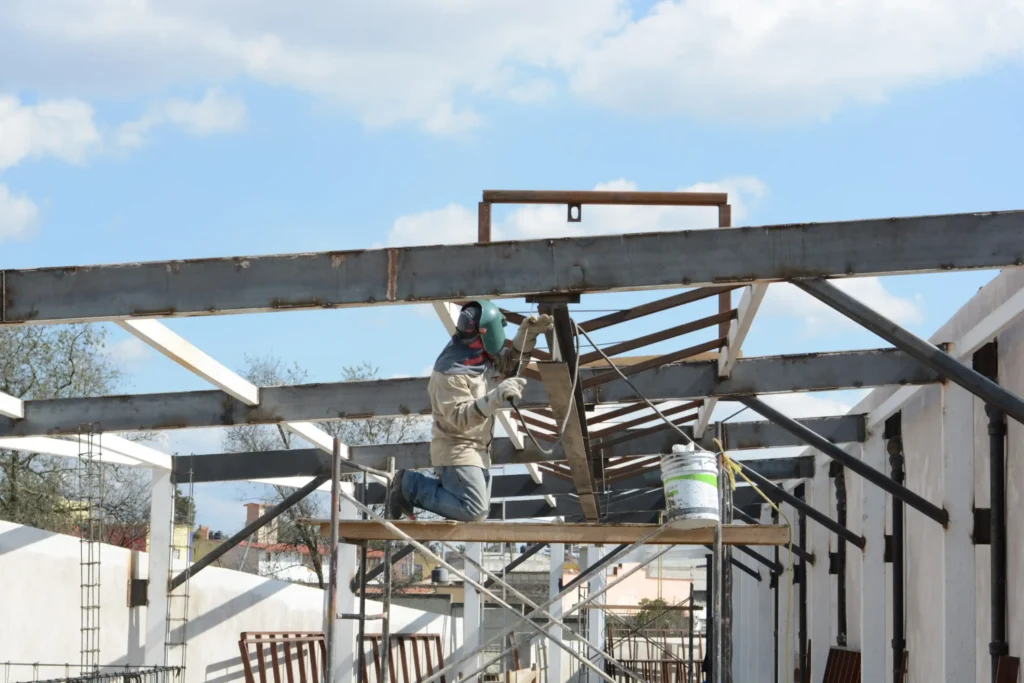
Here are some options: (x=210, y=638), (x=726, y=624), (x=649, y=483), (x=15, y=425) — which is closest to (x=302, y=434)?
(x=15, y=425)

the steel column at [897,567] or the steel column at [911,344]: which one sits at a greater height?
the steel column at [911,344]

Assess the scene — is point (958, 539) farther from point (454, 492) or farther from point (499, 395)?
point (499, 395)

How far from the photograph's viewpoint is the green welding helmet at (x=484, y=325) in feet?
24.9

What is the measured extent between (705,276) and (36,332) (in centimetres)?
2709

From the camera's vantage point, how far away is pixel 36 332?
30938mm

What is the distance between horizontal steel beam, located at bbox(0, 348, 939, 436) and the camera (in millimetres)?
11023

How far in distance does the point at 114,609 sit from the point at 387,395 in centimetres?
612

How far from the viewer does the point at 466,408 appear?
752 cm

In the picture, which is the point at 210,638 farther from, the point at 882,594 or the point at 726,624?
the point at 726,624

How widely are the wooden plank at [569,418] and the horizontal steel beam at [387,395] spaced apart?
31.7 inches

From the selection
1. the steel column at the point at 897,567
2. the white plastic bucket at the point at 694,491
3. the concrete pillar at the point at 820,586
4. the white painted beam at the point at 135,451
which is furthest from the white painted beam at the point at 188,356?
the concrete pillar at the point at 820,586

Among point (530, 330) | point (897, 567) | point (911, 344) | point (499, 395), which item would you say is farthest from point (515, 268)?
point (897, 567)

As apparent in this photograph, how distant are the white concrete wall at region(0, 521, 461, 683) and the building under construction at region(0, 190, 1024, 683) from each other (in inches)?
1.5

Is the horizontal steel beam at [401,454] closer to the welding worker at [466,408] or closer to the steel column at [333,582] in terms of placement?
the welding worker at [466,408]
